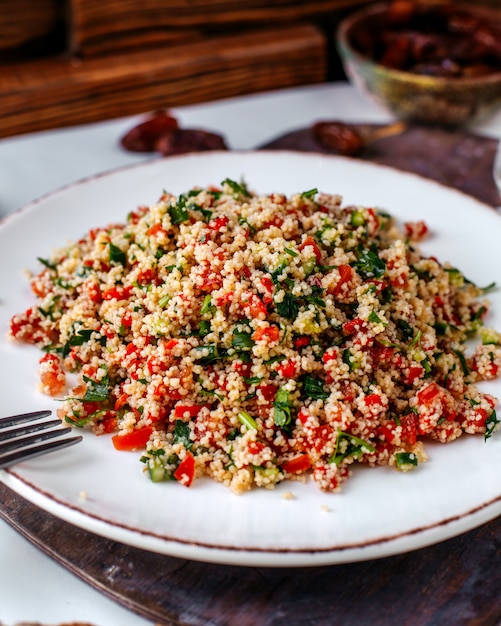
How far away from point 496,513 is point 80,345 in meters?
1.26

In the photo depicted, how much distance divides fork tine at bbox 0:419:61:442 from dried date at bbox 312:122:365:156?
88.3 inches

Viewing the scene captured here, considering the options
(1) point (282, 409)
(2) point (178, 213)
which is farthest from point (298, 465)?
(2) point (178, 213)

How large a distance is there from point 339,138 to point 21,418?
232cm

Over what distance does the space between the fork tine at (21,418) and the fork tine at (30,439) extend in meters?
0.05

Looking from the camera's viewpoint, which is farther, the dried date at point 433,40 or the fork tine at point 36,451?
the dried date at point 433,40

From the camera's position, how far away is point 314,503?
6.19 ft

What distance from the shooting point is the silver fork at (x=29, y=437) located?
6.26 ft

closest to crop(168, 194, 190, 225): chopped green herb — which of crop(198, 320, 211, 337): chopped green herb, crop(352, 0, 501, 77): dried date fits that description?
crop(198, 320, 211, 337): chopped green herb

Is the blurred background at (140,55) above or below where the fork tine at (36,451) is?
above

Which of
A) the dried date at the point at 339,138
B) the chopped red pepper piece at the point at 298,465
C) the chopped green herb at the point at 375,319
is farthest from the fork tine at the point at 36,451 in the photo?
the dried date at the point at 339,138

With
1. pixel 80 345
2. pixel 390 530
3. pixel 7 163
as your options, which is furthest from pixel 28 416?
pixel 7 163

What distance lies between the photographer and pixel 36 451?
193 centimetres

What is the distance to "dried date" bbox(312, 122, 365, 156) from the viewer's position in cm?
376

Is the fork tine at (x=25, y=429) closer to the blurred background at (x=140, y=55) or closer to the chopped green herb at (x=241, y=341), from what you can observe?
the chopped green herb at (x=241, y=341)
